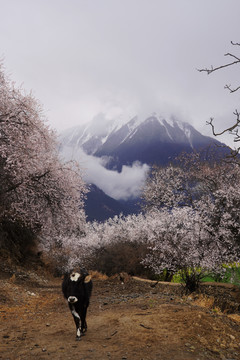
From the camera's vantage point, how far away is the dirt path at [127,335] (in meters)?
5.54

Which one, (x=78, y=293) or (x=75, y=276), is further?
(x=75, y=276)

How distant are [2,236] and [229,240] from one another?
1473 cm

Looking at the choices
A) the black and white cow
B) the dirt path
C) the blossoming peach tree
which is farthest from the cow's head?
the blossoming peach tree

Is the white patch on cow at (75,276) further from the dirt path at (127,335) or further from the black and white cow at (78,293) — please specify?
the dirt path at (127,335)

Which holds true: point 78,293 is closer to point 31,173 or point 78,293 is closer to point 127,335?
point 127,335

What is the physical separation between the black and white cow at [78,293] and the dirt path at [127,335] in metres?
0.39

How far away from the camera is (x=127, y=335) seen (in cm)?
651

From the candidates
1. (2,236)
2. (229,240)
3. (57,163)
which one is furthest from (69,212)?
(229,240)

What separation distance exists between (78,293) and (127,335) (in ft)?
4.54

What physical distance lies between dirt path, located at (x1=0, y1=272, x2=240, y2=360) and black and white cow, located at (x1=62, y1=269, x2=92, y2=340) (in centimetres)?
39

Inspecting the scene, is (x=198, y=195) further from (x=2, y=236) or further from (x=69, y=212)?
(x=2, y=236)

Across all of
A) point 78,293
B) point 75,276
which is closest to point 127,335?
point 78,293

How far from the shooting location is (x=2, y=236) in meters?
20.0

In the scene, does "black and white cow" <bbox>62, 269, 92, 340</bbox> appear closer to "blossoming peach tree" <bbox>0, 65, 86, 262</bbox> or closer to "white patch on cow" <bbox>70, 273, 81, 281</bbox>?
"white patch on cow" <bbox>70, 273, 81, 281</bbox>
